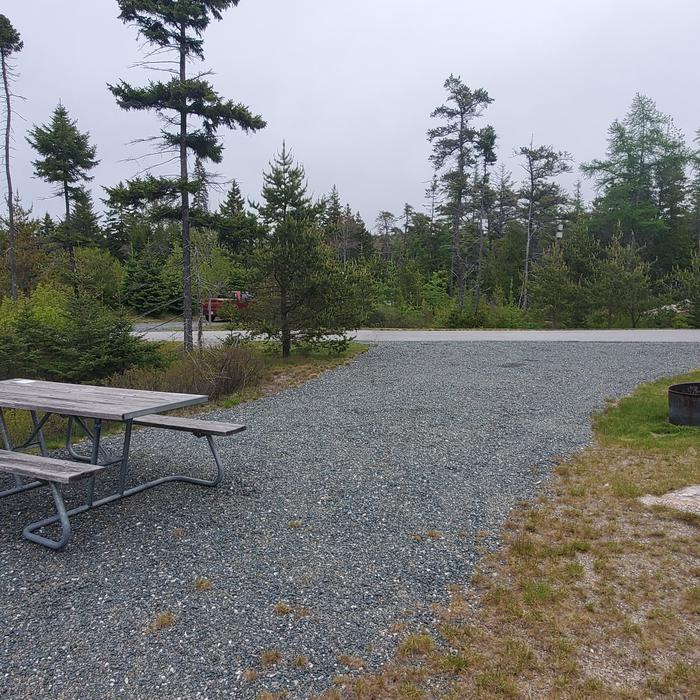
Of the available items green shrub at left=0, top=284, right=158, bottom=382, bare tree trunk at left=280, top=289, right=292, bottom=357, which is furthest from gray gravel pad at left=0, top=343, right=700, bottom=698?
bare tree trunk at left=280, top=289, right=292, bottom=357

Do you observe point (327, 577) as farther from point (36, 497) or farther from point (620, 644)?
point (36, 497)

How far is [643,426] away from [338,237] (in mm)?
25290

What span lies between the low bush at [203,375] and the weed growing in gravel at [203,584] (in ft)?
17.1

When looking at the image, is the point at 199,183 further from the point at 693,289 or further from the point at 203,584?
the point at 693,289

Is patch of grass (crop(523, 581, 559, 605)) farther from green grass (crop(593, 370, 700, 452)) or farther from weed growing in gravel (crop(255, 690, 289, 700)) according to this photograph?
green grass (crop(593, 370, 700, 452))

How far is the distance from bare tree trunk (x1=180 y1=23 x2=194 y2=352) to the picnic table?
18.4 feet

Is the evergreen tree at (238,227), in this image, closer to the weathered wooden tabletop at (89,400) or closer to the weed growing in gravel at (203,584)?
Result: the weathered wooden tabletop at (89,400)

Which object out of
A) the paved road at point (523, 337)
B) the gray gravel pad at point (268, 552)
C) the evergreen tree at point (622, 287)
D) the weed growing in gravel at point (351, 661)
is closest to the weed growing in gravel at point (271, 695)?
the gray gravel pad at point (268, 552)

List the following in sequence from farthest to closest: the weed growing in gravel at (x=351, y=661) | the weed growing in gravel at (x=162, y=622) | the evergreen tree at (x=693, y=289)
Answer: the evergreen tree at (x=693, y=289), the weed growing in gravel at (x=162, y=622), the weed growing in gravel at (x=351, y=661)

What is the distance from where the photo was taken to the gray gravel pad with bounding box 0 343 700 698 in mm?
2068

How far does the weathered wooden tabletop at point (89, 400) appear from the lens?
3438 millimetres

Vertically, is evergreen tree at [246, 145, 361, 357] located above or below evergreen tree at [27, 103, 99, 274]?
below

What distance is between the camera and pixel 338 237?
2966cm

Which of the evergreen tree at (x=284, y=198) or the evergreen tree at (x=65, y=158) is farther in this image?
the evergreen tree at (x=65, y=158)
